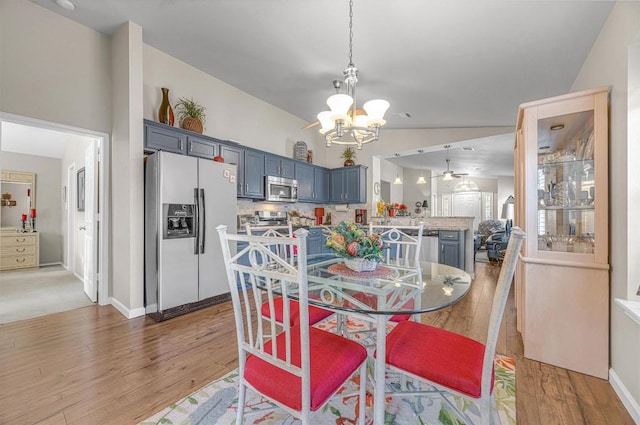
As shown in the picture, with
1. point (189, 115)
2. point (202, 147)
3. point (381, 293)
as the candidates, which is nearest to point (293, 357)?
point (381, 293)

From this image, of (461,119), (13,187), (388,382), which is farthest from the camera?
(13,187)

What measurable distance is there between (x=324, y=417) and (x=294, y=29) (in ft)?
10.3

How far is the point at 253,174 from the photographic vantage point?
4395mm

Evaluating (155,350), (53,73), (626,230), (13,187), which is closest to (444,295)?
(626,230)

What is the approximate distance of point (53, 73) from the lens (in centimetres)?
284

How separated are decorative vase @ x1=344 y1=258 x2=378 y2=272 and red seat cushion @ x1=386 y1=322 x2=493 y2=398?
42cm

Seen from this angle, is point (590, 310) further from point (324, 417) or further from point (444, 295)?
point (324, 417)

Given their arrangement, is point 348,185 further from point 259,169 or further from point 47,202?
point 47,202

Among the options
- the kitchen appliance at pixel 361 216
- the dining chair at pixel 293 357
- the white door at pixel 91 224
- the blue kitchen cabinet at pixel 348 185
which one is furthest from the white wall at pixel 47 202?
the dining chair at pixel 293 357

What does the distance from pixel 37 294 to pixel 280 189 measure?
3601mm

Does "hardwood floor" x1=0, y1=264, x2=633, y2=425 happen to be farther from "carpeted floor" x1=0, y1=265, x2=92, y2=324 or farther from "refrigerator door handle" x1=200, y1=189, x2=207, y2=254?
"refrigerator door handle" x1=200, y1=189, x2=207, y2=254

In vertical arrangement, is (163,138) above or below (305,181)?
above

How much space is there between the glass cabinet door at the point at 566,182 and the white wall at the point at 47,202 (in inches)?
326

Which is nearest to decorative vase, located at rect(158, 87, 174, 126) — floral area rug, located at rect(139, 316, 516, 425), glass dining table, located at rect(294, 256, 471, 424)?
glass dining table, located at rect(294, 256, 471, 424)
